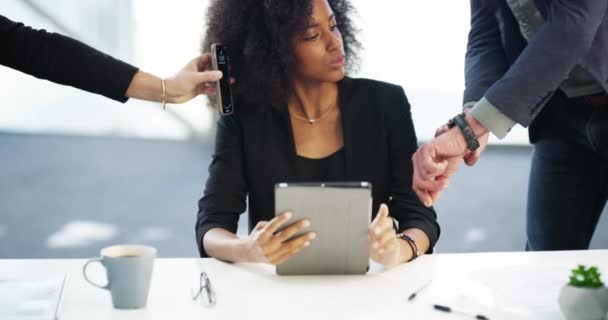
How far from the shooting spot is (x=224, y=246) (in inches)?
58.5

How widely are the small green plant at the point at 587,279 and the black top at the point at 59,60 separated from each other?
3.46 feet

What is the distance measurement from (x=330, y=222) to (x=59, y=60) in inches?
30.2

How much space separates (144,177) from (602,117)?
340 cm

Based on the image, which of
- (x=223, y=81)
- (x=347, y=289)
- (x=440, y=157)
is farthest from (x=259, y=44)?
(x=347, y=289)

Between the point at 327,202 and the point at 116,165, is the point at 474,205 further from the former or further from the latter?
the point at 327,202

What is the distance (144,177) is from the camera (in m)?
4.66

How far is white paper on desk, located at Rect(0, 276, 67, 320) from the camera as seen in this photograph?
1103 millimetres

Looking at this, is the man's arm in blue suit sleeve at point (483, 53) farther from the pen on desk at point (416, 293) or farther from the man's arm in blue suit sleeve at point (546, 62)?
the pen on desk at point (416, 293)

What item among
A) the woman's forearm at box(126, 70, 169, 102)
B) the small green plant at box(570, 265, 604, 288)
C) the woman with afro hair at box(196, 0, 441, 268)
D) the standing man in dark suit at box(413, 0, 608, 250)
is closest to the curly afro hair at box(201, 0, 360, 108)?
the woman with afro hair at box(196, 0, 441, 268)

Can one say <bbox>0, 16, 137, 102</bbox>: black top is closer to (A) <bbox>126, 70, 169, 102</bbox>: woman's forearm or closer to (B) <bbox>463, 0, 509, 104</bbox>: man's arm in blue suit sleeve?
(A) <bbox>126, 70, 169, 102</bbox>: woman's forearm

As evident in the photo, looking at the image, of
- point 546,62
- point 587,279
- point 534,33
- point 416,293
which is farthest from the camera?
point 534,33

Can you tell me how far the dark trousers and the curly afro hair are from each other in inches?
24.6

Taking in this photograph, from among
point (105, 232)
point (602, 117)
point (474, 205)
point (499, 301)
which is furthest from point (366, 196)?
point (474, 205)

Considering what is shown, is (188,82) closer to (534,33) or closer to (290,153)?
(290,153)
